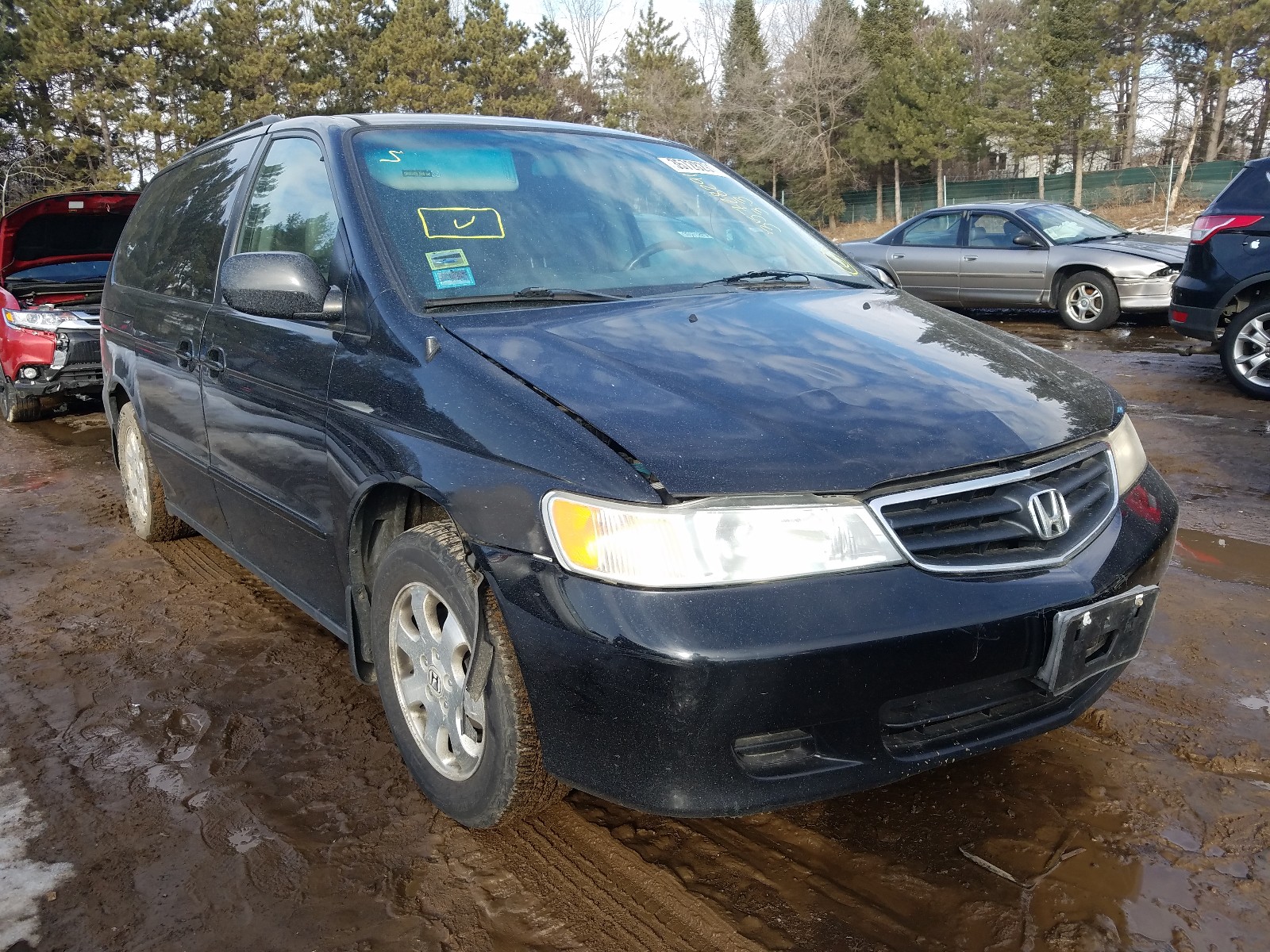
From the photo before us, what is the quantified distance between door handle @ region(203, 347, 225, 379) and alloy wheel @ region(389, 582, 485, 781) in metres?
1.33

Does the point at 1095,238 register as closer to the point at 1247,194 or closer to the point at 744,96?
the point at 1247,194

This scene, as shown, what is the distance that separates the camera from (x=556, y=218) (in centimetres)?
308

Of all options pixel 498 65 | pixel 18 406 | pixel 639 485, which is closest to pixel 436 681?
pixel 639 485

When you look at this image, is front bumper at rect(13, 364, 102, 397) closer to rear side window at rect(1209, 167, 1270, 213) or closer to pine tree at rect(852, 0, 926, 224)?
rear side window at rect(1209, 167, 1270, 213)

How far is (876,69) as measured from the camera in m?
46.5

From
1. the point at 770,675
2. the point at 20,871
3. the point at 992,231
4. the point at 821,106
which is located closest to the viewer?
the point at 770,675

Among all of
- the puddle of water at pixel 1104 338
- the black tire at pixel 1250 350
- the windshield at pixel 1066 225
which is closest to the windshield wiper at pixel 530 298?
the black tire at pixel 1250 350

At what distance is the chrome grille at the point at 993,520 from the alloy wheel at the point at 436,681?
39.0 inches

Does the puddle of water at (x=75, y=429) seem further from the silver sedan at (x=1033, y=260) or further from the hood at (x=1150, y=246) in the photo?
the hood at (x=1150, y=246)

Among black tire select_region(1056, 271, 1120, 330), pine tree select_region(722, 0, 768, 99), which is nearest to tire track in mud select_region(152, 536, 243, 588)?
black tire select_region(1056, 271, 1120, 330)

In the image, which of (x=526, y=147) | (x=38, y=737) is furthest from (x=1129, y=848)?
(x=38, y=737)

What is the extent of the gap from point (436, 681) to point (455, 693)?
0.09m

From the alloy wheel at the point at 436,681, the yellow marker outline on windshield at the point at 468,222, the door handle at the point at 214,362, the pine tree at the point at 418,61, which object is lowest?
the alloy wheel at the point at 436,681

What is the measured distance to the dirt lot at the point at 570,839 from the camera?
2.17 meters
